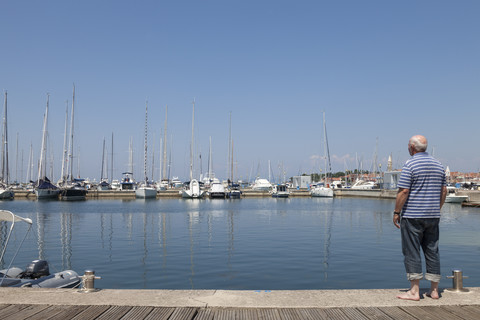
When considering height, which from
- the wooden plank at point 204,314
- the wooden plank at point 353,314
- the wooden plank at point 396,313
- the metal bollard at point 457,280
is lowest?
the wooden plank at point 204,314

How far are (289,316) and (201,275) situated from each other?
10.1 metres

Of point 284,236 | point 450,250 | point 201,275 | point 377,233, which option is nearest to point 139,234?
point 284,236

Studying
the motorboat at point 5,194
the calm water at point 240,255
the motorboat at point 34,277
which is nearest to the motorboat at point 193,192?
the motorboat at point 5,194

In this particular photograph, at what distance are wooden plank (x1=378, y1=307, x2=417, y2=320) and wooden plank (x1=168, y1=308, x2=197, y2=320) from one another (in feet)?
8.43

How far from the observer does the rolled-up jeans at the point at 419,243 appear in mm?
6215

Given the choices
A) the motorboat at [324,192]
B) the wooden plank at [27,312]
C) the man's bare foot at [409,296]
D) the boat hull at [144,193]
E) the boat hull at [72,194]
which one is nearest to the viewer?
the wooden plank at [27,312]

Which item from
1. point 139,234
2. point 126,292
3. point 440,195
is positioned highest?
point 440,195

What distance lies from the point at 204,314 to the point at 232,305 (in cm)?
47

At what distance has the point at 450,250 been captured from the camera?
69.5 ft

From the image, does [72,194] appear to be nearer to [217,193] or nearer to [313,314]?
[217,193]

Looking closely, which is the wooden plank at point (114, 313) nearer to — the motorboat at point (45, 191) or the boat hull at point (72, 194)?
the boat hull at point (72, 194)

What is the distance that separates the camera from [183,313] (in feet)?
18.3

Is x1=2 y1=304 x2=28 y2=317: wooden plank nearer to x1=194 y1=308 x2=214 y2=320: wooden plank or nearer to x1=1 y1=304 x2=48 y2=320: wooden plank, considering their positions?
x1=1 y1=304 x2=48 y2=320: wooden plank

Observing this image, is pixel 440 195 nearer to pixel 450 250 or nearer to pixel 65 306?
pixel 65 306
